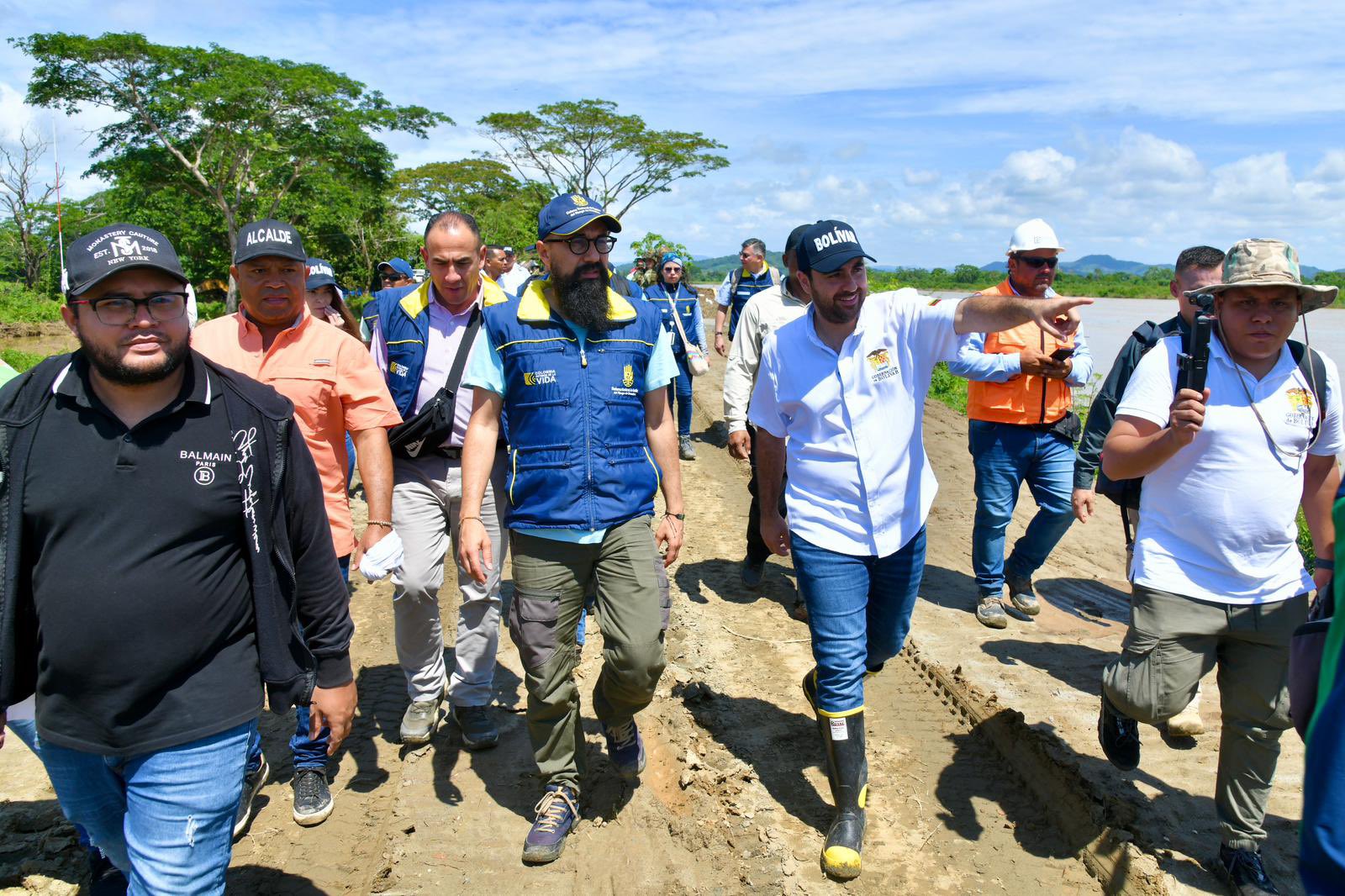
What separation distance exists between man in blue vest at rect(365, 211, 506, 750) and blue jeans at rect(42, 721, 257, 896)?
6.04ft

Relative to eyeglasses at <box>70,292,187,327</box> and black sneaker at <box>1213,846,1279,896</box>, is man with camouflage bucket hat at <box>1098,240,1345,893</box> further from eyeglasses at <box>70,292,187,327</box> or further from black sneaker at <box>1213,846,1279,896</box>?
eyeglasses at <box>70,292,187,327</box>

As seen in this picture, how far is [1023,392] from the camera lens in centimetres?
559

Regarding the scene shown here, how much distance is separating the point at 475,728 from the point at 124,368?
2687 mm

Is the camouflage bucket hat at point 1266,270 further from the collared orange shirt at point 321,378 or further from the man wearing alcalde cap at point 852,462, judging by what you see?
the collared orange shirt at point 321,378

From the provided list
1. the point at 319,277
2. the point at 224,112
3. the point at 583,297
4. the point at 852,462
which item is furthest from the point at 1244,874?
the point at 224,112

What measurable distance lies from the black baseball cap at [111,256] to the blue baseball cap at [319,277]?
3.10 m

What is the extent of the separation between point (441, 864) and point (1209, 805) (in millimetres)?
3092

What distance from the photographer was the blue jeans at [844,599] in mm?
3574

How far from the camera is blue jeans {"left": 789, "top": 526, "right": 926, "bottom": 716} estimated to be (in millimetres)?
3574

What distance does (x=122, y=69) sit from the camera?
75.5ft

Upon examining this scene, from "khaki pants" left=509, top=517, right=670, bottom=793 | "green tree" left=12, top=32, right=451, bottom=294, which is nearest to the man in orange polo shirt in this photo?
"khaki pants" left=509, top=517, right=670, bottom=793

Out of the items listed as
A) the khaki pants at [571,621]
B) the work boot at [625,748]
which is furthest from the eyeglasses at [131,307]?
the work boot at [625,748]

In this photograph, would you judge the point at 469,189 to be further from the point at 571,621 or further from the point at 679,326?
the point at 571,621

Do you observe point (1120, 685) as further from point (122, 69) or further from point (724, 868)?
point (122, 69)
